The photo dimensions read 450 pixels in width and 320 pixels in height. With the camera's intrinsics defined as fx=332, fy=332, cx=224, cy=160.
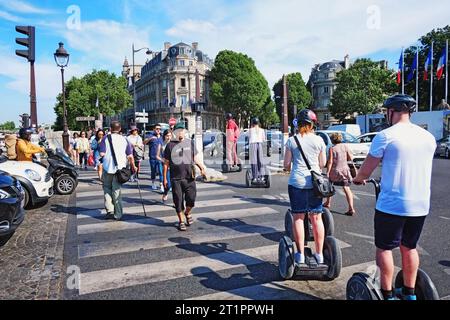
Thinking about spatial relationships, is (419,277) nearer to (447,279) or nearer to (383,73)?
(447,279)

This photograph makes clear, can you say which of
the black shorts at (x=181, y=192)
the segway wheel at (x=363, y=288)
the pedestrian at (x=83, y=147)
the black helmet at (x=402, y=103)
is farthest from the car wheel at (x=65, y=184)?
the black helmet at (x=402, y=103)

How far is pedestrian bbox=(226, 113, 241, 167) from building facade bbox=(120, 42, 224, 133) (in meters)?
51.3

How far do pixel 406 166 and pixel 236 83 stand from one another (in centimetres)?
5406

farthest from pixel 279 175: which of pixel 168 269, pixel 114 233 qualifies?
pixel 168 269

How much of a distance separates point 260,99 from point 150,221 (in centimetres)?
5347

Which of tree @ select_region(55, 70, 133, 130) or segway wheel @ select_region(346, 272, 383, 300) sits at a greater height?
tree @ select_region(55, 70, 133, 130)

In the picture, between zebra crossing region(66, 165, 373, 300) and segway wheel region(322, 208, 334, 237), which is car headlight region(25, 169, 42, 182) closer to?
zebra crossing region(66, 165, 373, 300)

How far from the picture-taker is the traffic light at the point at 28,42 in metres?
8.64

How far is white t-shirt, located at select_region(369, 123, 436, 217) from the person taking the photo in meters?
2.37

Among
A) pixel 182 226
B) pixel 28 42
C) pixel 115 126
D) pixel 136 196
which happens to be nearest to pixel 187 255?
pixel 182 226

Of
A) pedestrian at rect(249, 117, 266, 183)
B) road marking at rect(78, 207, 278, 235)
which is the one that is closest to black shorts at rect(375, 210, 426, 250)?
road marking at rect(78, 207, 278, 235)

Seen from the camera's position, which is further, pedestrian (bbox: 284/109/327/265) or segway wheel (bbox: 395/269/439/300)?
pedestrian (bbox: 284/109/327/265)

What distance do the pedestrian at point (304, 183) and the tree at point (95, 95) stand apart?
2424 inches

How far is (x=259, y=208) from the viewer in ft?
23.1
